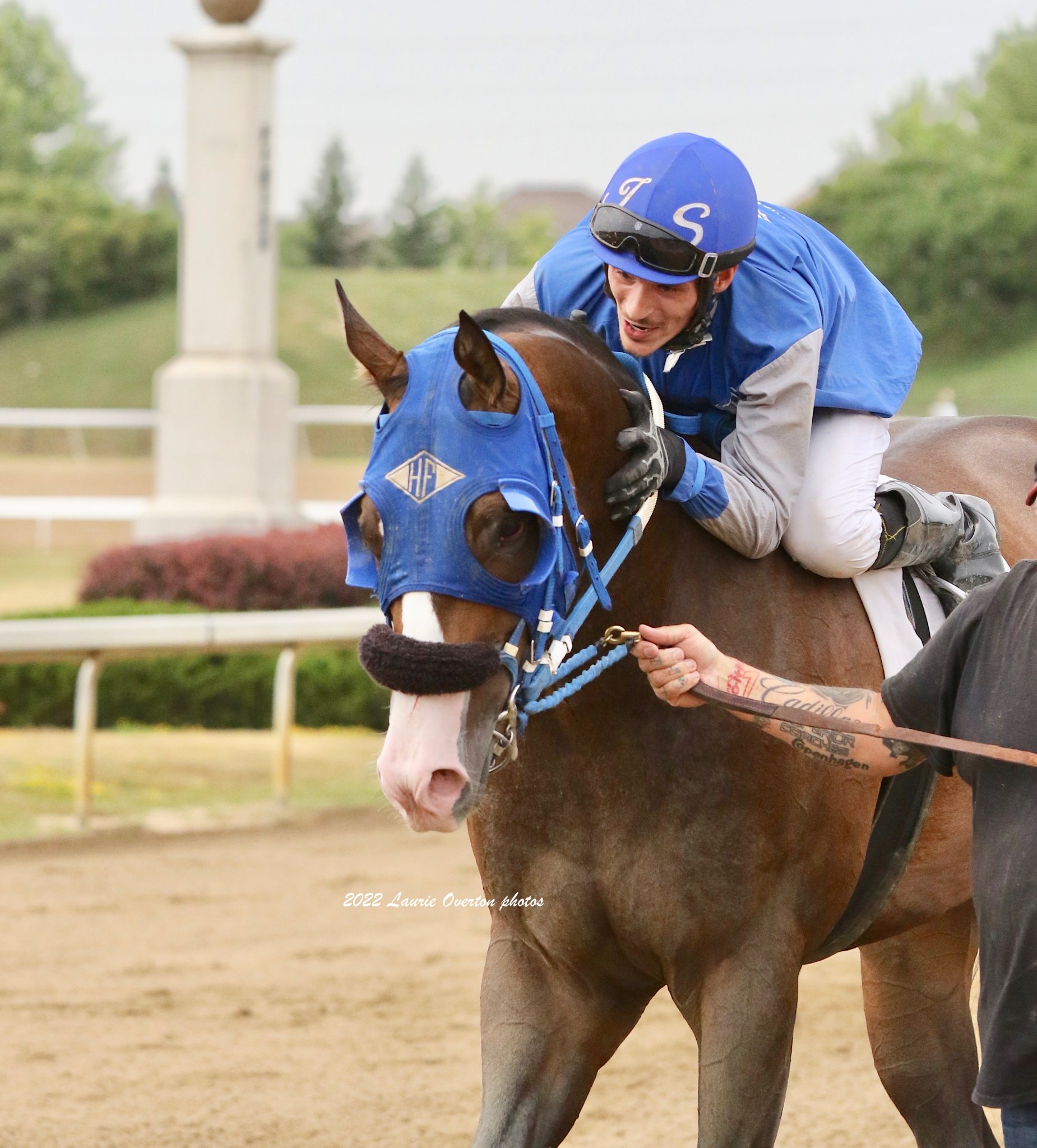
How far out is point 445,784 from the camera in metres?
1.96

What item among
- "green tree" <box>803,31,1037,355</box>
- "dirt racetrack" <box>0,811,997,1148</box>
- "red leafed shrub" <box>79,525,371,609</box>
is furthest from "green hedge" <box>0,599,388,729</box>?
"green tree" <box>803,31,1037,355</box>

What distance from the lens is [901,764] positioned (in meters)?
2.32

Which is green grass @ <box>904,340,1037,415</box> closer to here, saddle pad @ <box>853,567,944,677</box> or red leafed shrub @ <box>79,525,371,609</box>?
red leafed shrub @ <box>79,525,371,609</box>

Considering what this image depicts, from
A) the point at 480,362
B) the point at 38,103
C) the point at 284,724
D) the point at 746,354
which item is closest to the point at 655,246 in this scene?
the point at 746,354

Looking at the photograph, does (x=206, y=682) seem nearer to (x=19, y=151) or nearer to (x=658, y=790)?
(x=658, y=790)

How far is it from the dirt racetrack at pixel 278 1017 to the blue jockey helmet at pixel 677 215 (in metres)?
2.37

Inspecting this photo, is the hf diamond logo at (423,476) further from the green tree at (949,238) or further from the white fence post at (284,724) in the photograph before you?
the green tree at (949,238)

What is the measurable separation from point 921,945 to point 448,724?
5.95 ft

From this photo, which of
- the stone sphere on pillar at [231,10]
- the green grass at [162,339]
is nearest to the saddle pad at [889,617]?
the stone sphere on pillar at [231,10]

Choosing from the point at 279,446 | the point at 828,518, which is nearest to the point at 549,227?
the point at 279,446

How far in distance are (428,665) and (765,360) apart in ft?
2.76

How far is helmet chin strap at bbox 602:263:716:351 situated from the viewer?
241cm

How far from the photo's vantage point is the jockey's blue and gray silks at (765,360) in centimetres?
246

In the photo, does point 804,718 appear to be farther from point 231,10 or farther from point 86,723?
point 231,10
